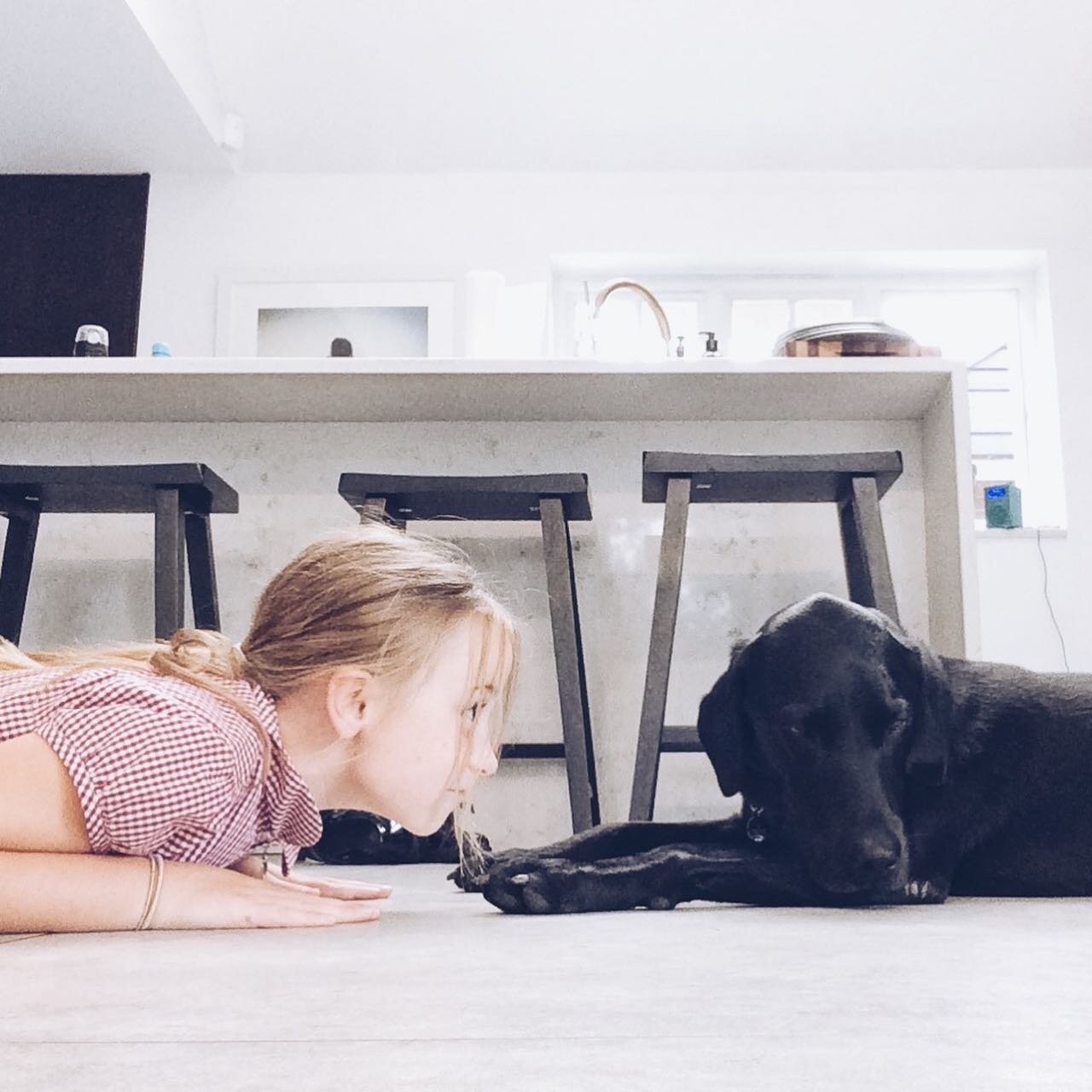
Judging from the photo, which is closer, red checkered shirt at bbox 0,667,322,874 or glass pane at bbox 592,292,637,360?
red checkered shirt at bbox 0,667,322,874

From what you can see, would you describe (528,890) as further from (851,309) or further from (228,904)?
(851,309)

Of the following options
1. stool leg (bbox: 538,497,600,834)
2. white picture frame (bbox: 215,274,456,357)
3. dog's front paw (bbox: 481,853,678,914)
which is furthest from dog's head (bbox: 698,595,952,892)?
white picture frame (bbox: 215,274,456,357)

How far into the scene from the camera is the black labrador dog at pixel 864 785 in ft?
4.17

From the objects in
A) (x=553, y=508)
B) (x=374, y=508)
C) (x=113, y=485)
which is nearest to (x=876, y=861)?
(x=553, y=508)

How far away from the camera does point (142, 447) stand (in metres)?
2.45

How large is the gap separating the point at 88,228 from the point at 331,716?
3.82 metres

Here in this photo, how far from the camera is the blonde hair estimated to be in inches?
45.9

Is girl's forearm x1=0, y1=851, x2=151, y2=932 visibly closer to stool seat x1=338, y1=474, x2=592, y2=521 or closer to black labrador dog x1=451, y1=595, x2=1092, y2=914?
black labrador dog x1=451, y1=595, x2=1092, y2=914

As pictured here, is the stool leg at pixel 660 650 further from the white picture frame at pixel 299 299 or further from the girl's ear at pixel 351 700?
the white picture frame at pixel 299 299

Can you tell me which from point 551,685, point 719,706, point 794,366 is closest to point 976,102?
point 794,366

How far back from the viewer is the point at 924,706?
1376 mm

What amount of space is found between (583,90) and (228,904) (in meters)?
3.83

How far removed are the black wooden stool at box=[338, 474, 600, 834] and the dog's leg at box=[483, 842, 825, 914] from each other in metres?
0.67

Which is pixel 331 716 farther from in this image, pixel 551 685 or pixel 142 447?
pixel 142 447
